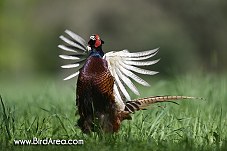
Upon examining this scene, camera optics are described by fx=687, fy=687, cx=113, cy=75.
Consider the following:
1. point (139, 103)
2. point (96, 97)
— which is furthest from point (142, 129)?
point (96, 97)

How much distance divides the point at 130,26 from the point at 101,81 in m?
20.0

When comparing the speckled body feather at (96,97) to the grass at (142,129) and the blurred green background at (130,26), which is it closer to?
the grass at (142,129)

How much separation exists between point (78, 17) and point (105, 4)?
2.03 m

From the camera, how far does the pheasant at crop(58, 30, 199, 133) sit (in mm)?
4863

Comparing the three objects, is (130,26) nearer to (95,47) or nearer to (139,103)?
(139,103)

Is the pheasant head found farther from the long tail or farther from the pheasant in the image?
the long tail

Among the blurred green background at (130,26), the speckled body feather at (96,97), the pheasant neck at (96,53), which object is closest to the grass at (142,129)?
the speckled body feather at (96,97)

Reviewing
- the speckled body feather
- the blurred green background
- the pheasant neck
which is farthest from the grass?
the blurred green background

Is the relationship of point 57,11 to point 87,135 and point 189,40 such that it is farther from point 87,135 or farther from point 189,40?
point 87,135

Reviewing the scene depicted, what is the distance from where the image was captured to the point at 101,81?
485cm

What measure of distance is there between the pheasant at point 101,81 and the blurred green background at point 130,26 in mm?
13338

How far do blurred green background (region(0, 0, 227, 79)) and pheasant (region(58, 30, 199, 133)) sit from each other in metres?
13.3

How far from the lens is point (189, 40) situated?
2522 centimetres

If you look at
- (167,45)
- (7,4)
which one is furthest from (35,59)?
(7,4)
